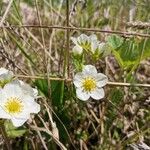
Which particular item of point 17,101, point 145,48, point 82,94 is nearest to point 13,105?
point 17,101

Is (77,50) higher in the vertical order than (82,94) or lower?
higher

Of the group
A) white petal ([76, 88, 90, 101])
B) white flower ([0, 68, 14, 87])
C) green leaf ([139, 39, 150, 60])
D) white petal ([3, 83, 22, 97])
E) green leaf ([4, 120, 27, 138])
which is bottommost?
green leaf ([4, 120, 27, 138])

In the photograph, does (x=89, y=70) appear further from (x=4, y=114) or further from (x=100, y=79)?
(x=4, y=114)

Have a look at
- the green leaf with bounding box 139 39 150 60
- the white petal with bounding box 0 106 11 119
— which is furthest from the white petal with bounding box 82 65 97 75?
the white petal with bounding box 0 106 11 119

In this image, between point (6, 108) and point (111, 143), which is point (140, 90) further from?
point (6, 108)

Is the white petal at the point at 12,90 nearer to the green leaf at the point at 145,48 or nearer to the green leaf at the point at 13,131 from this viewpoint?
the green leaf at the point at 13,131

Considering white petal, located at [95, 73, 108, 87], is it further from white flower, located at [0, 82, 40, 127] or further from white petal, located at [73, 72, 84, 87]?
white flower, located at [0, 82, 40, 127]

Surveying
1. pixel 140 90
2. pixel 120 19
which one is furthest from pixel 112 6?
pixel 140 90
